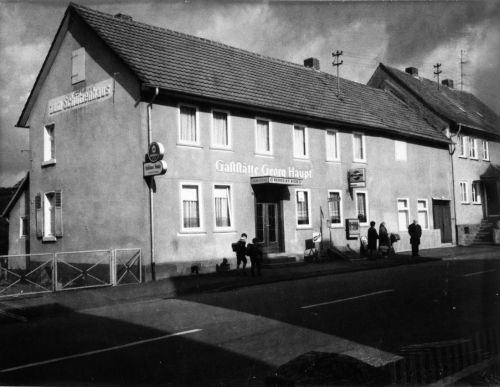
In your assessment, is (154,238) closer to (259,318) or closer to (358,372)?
(259,318)

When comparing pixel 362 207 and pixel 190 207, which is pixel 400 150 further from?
pixel 190 207

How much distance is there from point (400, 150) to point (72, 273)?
18.5m

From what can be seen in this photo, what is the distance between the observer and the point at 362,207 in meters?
26.5

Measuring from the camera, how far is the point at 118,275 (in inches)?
709

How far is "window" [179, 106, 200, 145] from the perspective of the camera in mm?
19484

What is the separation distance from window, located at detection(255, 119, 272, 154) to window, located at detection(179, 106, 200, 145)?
3070 millimetres

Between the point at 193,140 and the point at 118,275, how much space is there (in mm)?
5509

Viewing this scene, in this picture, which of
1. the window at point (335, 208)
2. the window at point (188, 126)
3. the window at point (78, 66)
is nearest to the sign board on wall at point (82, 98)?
the window at point (78, 66)

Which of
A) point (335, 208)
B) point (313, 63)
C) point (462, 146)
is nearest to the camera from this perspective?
point (335, 208)

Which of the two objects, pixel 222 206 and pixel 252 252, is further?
pixel 222 206

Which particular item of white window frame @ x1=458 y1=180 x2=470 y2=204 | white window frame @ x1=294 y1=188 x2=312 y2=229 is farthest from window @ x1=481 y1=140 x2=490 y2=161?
white window frame @ x1=294 y1=188 x2=312 y2=229

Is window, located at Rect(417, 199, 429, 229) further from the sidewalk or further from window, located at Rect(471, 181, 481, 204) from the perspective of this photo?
the sidewalk

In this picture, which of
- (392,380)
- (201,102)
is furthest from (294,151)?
(392,380)

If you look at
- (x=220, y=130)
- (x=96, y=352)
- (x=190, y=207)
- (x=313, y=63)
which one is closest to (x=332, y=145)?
(x=220, y=130)
